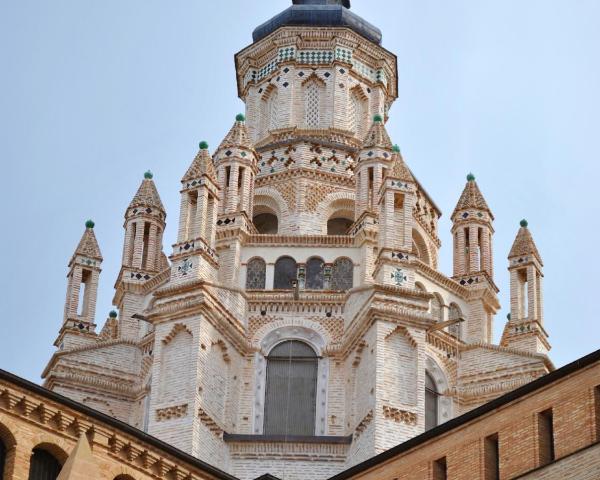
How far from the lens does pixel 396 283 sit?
53.6 m

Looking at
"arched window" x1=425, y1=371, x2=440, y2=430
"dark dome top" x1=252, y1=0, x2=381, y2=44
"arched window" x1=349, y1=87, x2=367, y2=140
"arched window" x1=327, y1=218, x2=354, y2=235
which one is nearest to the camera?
"arched window" x1=425, y1=371, x2=440, y2=430

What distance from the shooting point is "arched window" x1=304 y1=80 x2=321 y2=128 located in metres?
63.9

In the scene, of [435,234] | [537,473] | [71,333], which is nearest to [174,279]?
[71,333]

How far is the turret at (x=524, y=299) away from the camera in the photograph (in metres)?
57.4

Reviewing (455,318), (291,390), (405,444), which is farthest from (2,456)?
(455,318)

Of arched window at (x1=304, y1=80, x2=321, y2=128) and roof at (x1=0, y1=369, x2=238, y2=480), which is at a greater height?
arched window at (x1=304, y1=80, x2=321, y2=128)

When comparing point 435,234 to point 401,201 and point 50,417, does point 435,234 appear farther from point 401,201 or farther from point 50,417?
point 50,417

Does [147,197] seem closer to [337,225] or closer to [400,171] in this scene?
[337,225]

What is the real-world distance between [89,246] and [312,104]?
29.5 ft

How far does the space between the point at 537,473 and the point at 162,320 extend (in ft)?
63.1

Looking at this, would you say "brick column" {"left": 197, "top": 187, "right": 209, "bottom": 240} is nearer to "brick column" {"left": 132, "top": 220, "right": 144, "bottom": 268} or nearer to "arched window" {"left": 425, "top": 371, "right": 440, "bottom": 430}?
"brick column" {"left": 132, "top": 220, "right": 144, "bottom": 268}

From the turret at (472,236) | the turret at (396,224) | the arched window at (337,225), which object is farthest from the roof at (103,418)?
the arched window at (337,225)

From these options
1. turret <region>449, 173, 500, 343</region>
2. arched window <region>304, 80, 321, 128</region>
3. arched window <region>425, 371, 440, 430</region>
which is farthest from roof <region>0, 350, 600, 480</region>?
arched window <region>304, 80, 321, 128</region>

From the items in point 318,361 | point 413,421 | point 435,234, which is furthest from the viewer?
point 435,234
